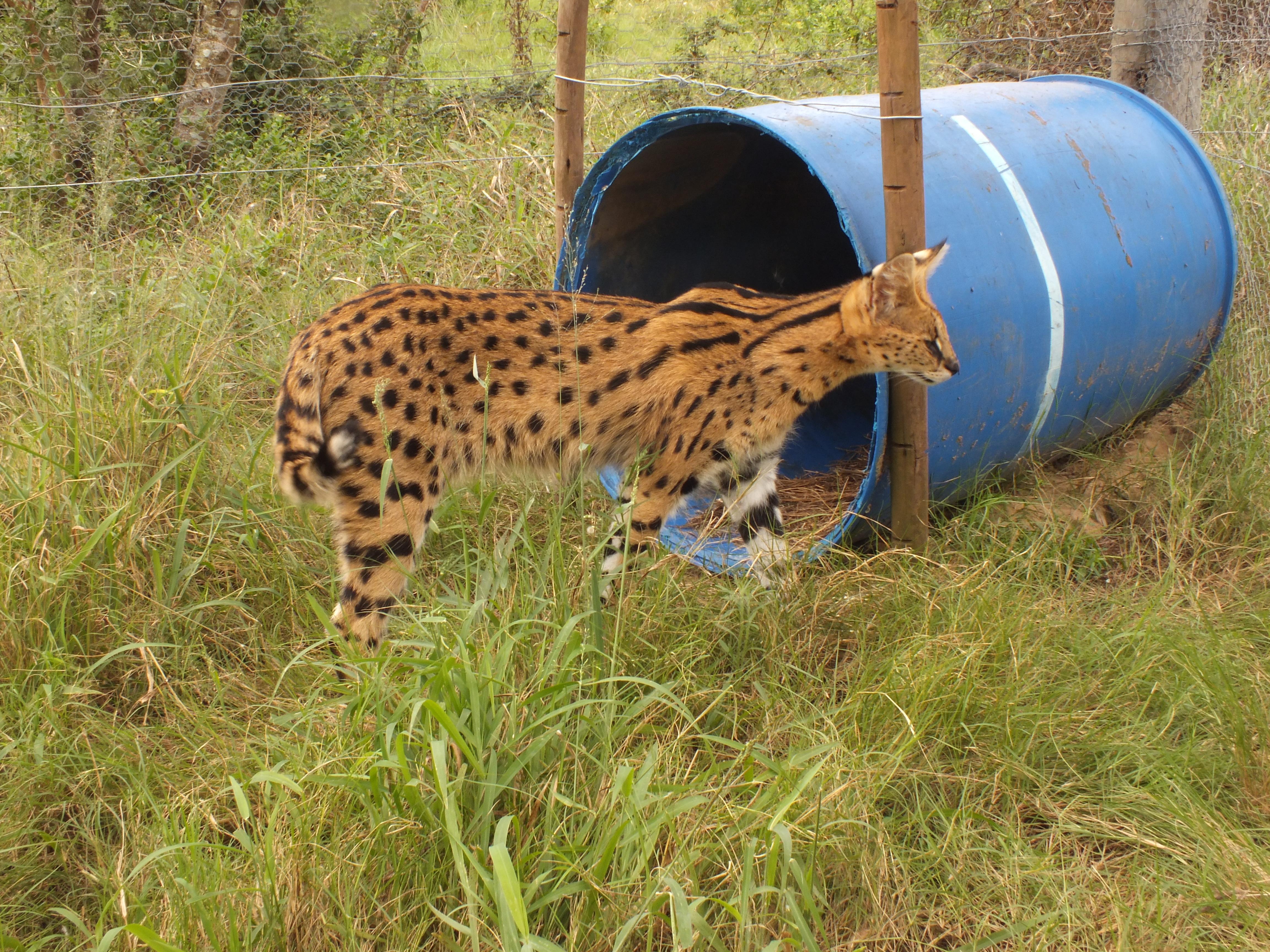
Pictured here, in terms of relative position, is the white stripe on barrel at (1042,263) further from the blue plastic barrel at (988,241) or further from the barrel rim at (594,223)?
the barrel rim at (594,223)

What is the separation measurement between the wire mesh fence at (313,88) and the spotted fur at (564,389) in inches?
110

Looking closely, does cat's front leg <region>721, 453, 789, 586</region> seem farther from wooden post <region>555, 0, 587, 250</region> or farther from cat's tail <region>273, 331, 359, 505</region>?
wooden post <region>555, 0, 587, 250</region>

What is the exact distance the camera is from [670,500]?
171 inches

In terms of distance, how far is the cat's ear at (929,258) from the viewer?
4047 mm

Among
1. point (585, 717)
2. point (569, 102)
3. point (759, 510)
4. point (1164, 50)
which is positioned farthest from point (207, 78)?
point (585, 717)

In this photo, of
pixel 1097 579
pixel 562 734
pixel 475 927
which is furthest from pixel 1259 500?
pixel 475 927

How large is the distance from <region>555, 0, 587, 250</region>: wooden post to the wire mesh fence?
132cm

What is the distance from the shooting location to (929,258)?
13.4ft

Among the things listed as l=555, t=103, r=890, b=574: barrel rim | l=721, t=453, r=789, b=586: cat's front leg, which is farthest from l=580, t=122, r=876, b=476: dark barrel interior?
l=721, t=453, r=789, b=586: cat's front leg

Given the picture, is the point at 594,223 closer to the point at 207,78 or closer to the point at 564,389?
the point at 564,389

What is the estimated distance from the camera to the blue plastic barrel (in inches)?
177

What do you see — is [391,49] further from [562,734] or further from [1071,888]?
[1071,888]

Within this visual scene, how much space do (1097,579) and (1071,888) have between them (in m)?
2.12

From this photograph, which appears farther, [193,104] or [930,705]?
[193,104]
